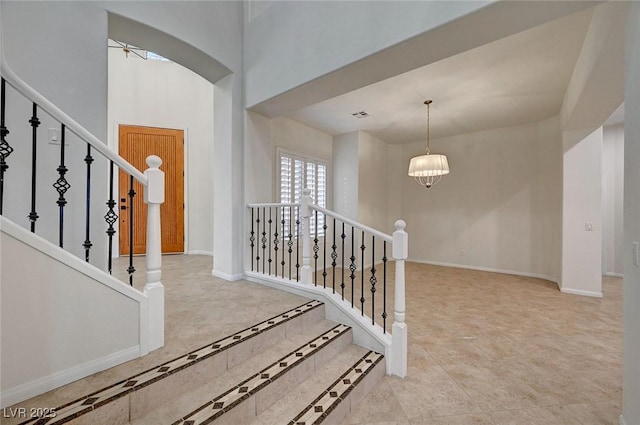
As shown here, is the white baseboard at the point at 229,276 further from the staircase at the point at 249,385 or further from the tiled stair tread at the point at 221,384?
the tiled stair tread at the point at 221,384

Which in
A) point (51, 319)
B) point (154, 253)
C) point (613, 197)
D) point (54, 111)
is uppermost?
point (54, 111)

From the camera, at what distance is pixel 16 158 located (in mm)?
2100

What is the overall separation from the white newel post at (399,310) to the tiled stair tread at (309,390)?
0.28 m

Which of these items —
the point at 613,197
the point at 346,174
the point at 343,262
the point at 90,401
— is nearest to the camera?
the point at 90,401

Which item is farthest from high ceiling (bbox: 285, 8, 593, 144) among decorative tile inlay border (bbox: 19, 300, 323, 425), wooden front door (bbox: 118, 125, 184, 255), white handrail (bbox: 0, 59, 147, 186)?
decorative tile inlay border (bbox: 19, 300, 323, 425)

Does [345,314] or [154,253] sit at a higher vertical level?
[154,253]

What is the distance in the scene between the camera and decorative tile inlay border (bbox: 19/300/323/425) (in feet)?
4.17

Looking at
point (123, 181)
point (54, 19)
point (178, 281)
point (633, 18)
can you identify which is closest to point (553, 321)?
point (633, 18)

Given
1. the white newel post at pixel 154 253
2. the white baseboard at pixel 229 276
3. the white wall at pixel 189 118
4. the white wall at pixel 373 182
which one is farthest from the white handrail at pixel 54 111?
the white wall at pixel 373 182

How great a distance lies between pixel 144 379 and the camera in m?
1.51

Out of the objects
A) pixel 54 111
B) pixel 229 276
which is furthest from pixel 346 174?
pixel 54 111

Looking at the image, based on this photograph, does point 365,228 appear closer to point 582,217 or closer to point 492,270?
point 582,217

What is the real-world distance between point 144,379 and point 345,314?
164 cm

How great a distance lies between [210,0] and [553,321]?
5573 millimetres
